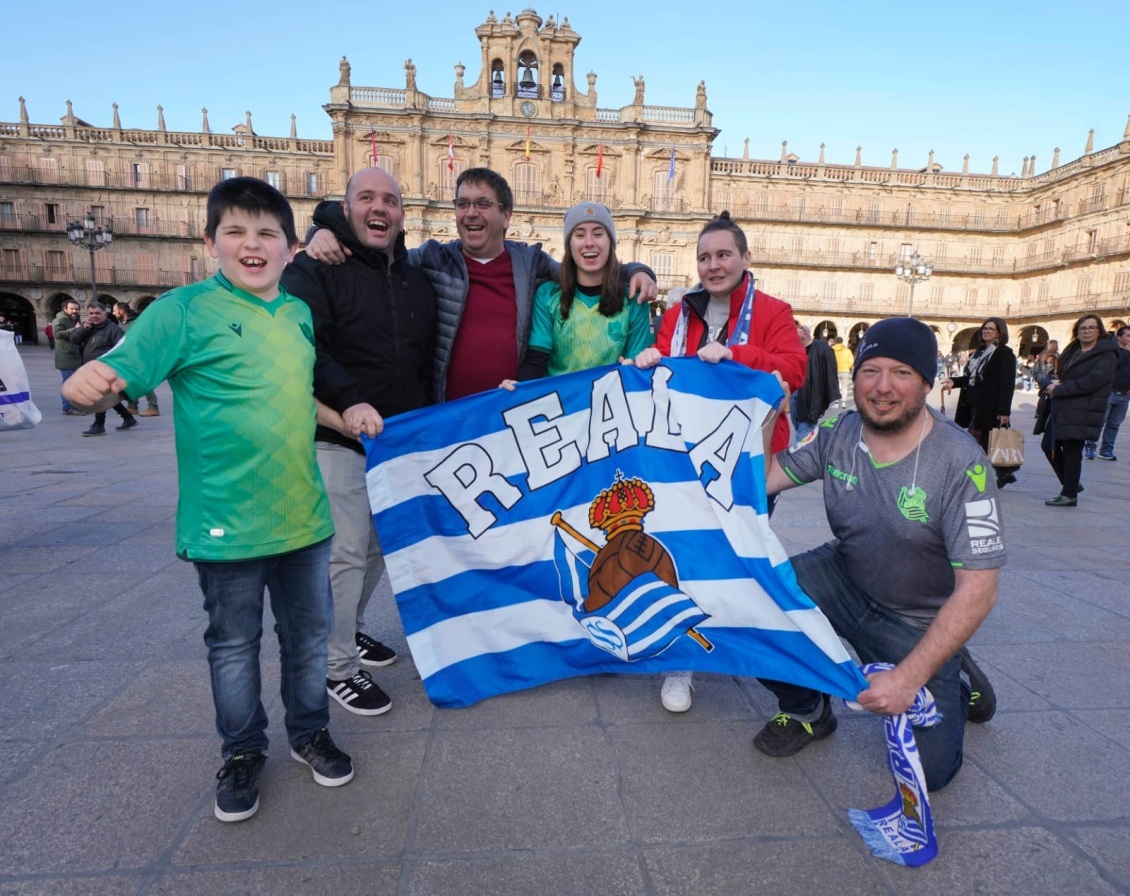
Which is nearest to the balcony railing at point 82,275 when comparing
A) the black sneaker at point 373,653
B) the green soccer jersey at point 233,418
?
the black sneaker at point 373,653

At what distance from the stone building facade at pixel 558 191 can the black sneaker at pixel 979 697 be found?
36733 millimetres

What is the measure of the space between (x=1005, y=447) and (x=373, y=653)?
609 cm

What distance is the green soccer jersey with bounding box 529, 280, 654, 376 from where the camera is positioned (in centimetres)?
287

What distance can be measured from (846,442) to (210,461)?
2072 mm

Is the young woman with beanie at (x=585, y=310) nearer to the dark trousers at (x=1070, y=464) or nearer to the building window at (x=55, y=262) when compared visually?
the dark trousers at (x=1070, y=464)

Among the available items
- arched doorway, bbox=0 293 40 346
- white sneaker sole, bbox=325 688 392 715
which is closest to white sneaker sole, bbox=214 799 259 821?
white sneaker sole, bbox=325 688 392 715

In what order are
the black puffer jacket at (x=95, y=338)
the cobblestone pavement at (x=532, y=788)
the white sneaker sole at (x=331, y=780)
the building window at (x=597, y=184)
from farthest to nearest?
the building window at (x=597, y=184), the black puffer jacket at (x=95, y=338), the white sneaker sole at (x=331, y=780), the cobblestone pavement at (x=532, y=788)

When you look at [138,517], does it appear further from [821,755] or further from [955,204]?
[955,204]

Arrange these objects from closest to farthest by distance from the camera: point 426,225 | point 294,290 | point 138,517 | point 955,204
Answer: point 294,290
point 138,517
point 426,225
point 955,204

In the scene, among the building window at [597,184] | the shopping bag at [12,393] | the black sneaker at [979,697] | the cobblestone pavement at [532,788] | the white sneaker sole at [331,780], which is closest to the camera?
the cobblestone pavement at [532,788]

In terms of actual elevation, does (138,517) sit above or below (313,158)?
below

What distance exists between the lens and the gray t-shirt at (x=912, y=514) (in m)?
1.98

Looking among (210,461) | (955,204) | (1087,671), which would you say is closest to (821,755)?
(1087,671)

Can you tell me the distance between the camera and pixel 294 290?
2439mm
